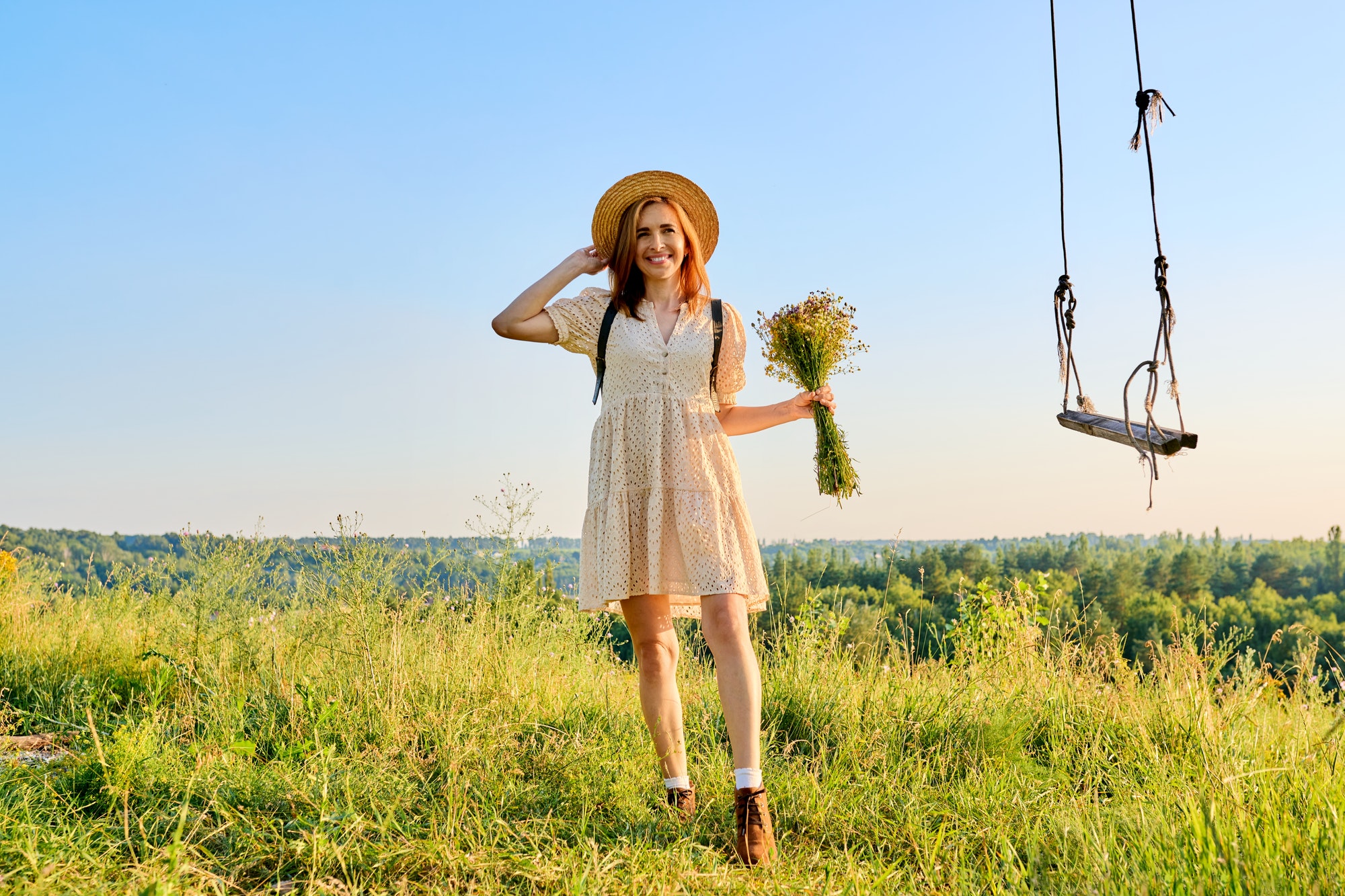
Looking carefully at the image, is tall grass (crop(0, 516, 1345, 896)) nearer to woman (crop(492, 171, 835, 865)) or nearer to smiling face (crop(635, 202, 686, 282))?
woman (crop(492, 171, 835, 865))

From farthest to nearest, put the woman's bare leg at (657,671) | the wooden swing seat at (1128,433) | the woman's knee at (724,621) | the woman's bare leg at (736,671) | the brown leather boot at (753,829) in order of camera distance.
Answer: the woman's bare leg at (657,671) < the woman's knee at (724,621) < the woman's bare leg at (736,671) < the brown leather boot at (753,829) < the wooden swing seat at (1128,433)

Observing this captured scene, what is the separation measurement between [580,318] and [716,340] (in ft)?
1.59

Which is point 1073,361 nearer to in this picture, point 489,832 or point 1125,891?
point 1125,891

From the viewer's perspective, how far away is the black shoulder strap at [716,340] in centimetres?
317

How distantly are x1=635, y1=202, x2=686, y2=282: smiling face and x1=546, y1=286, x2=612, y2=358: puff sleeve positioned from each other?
0.64ft

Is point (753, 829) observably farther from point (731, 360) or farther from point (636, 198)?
point (636, 198)

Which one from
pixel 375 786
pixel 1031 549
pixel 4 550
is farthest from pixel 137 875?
pixel 1031 549

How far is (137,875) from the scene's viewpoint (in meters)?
2.23

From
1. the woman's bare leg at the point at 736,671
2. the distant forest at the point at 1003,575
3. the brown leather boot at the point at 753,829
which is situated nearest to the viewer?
the brown leather boot at the point at 753,829

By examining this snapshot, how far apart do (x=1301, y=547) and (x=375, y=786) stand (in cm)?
9092

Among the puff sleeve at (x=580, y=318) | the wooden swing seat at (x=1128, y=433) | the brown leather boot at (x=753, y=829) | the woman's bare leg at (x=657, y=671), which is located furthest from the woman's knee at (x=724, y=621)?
the wooden swing seat at (x=1128, y=433)

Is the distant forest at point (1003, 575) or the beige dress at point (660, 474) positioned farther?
the distant forest at point (1003, 575)

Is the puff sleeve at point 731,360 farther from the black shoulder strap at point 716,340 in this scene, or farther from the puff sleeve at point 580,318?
the puff sleeve at point 580,318

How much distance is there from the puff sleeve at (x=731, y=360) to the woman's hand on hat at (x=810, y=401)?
20cm
